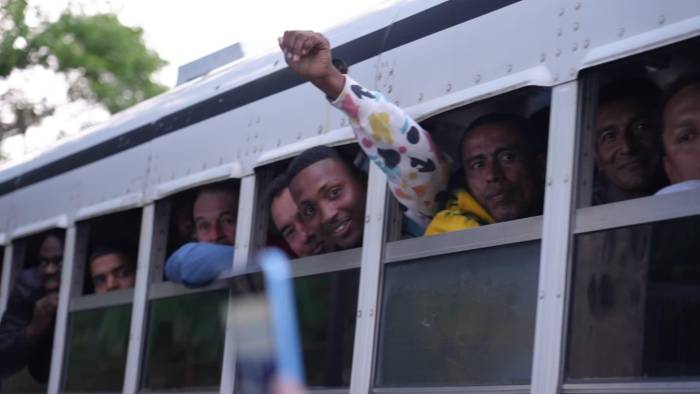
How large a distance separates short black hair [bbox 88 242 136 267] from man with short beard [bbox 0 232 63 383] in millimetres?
421

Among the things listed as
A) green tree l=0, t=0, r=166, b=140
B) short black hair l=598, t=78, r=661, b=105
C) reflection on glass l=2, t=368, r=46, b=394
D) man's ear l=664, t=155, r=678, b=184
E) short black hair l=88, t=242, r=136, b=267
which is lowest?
reflection on glass l=2, t=368, r=46, b=394

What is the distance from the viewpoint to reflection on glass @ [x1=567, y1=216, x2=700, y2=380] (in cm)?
302

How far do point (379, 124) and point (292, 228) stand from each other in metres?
0.87

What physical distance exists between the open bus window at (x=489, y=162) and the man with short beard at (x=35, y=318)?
306cm

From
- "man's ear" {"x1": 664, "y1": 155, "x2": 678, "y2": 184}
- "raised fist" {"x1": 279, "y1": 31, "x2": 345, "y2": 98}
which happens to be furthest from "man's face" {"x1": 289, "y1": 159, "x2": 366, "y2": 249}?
"man's ear" {"x1": 664, "y1": 155, "x2": 678, "y2": 184}

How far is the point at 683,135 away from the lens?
3.22m

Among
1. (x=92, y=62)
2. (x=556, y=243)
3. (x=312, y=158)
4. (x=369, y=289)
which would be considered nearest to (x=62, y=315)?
(x=312, y=158)

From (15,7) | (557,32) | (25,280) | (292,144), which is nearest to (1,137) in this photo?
(15,7)

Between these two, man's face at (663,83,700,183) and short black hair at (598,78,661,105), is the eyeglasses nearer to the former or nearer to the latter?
short black hair at (598,78,661,105)

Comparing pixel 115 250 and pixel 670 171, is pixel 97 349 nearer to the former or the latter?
pixel 115 250

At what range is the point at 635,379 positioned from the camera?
3.11m

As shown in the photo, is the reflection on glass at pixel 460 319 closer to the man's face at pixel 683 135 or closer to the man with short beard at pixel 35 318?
the man's face at pixel 683 135

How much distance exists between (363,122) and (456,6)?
42 centimetres

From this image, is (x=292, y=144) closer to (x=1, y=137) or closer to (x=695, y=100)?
(x=695, y=100)
